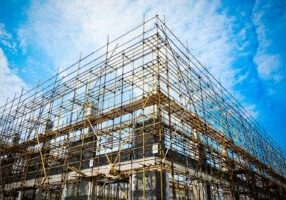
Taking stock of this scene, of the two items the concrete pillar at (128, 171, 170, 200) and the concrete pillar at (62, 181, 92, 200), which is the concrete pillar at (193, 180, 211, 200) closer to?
the concrete pillar at (128, 171, 170, 200)

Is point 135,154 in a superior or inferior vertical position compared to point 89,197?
superior

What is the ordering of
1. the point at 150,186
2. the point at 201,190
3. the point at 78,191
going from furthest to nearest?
the point at 201,190 < the point at 78,191 < the point at 150,186

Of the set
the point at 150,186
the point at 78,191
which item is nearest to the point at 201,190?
the point at 150,186

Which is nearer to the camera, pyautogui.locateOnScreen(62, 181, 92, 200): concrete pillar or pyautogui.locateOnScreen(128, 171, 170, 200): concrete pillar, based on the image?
pyautogui.locateOnScreen(128, 171, 170, 200): concrete pillar

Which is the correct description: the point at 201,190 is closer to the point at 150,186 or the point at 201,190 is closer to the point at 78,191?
the point at 150,186

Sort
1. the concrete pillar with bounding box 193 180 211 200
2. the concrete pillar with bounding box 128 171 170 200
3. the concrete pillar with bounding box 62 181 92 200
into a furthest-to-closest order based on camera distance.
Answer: the concrete pillar with bounding box 193 180 211 200, the concrete pillar with bounding box 62 181 92 200, the concrete pillar with bounding box 128 171 170 200

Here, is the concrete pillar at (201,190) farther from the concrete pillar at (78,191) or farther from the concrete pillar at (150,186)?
the concrete pillar at (78,191)

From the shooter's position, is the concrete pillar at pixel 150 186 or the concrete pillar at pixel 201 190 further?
the concrete pillar at pixel 201 190

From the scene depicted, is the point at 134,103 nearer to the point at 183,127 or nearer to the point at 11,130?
the point at 183,127

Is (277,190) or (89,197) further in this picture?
(277,190)

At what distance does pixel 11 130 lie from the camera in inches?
826

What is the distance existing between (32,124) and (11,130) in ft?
9.53

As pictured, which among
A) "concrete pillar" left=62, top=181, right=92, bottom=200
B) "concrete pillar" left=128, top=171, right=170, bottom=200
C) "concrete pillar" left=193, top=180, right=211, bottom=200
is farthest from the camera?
"concrete pillar" left=193, top=180, right=211, bottom=200

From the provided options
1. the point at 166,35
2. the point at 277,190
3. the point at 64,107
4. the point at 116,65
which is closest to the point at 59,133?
the point at 64,107
